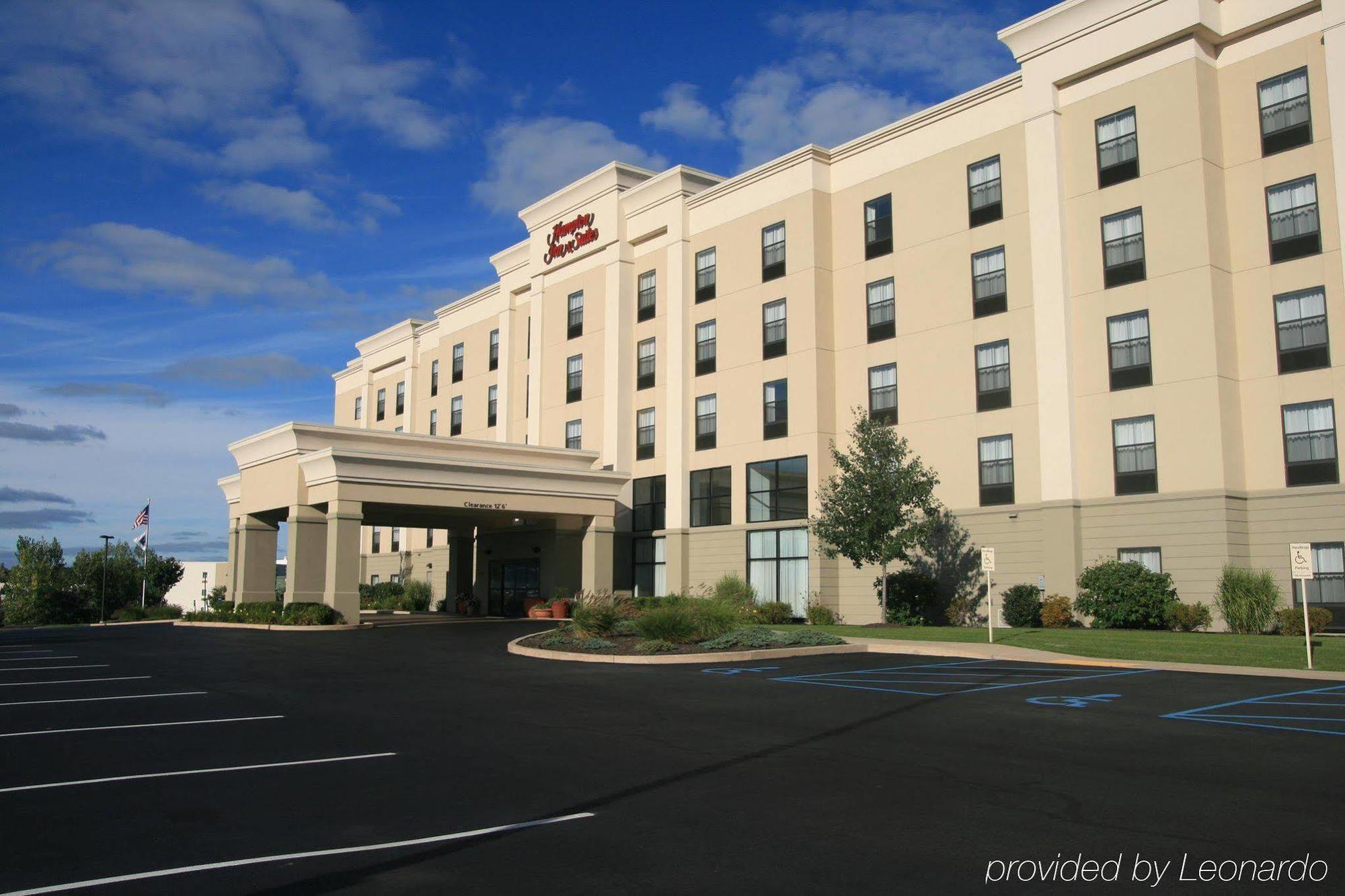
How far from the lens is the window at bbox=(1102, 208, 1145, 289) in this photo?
96.7 feet

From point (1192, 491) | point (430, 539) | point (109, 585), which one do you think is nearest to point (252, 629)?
point (430, 539)

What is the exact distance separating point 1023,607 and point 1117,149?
13792mm

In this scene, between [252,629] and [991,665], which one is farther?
[252,629]

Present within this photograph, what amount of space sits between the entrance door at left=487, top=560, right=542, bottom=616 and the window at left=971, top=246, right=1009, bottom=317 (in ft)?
75.3

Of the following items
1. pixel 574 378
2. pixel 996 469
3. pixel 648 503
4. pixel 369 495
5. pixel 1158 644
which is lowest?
pixel 1158 644

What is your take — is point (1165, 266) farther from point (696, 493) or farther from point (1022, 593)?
point (696, 493)

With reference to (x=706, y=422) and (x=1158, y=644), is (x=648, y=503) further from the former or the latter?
(x=1158, y=644)

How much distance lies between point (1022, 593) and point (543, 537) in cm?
2244

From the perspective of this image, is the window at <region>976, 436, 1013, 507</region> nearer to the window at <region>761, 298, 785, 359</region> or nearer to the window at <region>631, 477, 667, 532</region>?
the window at <region>761, 298, 785, 359</region>

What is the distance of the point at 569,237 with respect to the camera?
1933 inches

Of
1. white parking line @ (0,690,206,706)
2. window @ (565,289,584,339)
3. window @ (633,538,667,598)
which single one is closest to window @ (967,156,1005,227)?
window @ (633,538,667,598)

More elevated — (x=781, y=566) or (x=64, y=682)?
(x=781, y=566)

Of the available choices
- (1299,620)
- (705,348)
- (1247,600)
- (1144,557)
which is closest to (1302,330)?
(1144,557)

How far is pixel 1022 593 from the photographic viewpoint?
1195 inches
